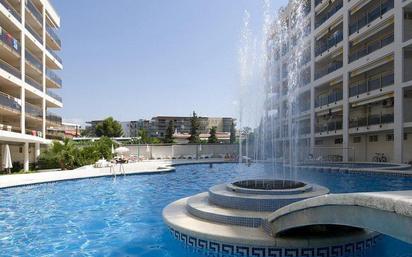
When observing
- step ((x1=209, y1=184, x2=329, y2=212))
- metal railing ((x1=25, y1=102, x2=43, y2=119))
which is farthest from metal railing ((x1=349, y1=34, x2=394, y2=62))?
metal railing ((x1=25, y1=102, x2=43, y2=119))

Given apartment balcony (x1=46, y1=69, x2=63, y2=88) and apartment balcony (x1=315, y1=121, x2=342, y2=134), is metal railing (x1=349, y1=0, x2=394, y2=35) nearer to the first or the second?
apartment balcony (x1=315, y1=121, x2=342, y2=134)

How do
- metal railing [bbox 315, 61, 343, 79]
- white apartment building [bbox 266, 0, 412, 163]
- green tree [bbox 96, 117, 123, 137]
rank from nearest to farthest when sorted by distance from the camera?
1. white apartment building [bbox 266, 0, 412, 163]
2. metal railing [bbox 315, 61, 343, 79]
3. green tree [bbox 96, 117, 123, 137]

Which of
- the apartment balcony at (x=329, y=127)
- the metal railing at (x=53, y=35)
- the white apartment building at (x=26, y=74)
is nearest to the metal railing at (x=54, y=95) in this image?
the white apartment building at (x=26, y=74)

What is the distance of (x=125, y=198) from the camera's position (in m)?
12.8

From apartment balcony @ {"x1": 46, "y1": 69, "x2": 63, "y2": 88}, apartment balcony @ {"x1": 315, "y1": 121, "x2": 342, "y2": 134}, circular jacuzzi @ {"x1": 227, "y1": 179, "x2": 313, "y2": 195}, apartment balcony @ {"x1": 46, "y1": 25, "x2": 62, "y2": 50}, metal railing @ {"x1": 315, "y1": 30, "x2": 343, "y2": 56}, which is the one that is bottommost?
circular jacuzzi @ {"x1": 227, "y1": 179, "x2": 313, "y2": 195}

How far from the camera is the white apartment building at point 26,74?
80.1 feet

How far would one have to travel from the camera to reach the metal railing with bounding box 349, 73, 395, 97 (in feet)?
82.3

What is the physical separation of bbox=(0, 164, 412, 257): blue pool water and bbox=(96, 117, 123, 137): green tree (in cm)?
6047

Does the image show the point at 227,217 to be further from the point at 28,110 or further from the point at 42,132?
the point at 42,132

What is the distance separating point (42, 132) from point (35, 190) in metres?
19.5

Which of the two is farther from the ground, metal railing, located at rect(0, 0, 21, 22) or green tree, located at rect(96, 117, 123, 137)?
metal railing, located at rect(0, 0, 21, 22)

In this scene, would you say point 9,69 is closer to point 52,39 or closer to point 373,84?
point 52,39

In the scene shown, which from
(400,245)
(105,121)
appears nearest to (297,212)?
(400,245)

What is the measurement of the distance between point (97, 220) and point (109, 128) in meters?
68.9
